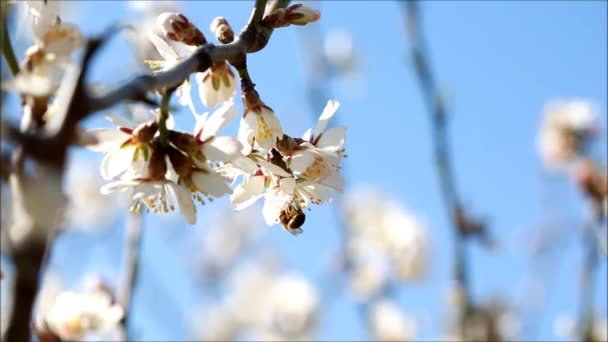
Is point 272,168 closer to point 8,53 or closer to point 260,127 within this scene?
point 260,127

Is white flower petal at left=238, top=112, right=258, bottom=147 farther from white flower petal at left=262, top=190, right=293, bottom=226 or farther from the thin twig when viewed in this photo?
the thin twig

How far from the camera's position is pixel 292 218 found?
1.02 meters

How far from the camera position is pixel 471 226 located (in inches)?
117

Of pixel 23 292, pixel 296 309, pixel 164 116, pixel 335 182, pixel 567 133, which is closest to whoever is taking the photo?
pixel 23 292

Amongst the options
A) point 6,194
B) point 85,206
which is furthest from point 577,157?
point 6,194

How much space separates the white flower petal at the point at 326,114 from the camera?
108 centimetres

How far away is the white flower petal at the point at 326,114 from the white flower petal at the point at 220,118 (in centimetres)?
15

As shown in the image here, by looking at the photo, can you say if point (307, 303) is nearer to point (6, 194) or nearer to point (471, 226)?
point (471, 226)

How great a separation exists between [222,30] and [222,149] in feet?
0.46

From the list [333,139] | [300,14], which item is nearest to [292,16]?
[300,14]

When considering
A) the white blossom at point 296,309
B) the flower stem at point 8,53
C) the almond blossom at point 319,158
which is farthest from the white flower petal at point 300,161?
the white blossom at point 296,309

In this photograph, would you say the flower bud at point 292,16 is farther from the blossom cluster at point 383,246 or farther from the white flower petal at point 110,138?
the blossom cluster at point 383,246

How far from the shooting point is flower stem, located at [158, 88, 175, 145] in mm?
767

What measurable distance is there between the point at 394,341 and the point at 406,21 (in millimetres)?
2411
